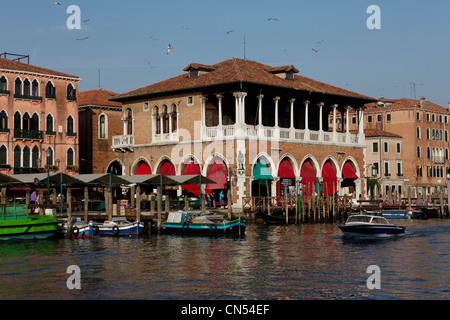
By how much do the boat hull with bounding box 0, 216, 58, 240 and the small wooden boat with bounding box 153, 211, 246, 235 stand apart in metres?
5.82

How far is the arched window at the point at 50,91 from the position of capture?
53.2 meters

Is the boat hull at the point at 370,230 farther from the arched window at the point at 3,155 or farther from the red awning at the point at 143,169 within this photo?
the arched window at the point at 3,155

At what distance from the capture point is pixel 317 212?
50.1 metres

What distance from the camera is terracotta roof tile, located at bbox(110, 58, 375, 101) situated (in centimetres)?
4900

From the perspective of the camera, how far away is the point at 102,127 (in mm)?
59000

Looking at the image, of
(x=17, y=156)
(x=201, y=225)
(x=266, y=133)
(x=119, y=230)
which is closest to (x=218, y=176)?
(x=266, y=133)

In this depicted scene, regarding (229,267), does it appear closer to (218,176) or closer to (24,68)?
(218,176)

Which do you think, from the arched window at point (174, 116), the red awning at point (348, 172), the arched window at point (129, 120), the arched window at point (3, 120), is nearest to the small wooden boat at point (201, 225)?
the arched window at point (174, 116)

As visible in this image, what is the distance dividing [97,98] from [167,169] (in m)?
11.4

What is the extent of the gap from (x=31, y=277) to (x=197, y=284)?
17.3 feet
